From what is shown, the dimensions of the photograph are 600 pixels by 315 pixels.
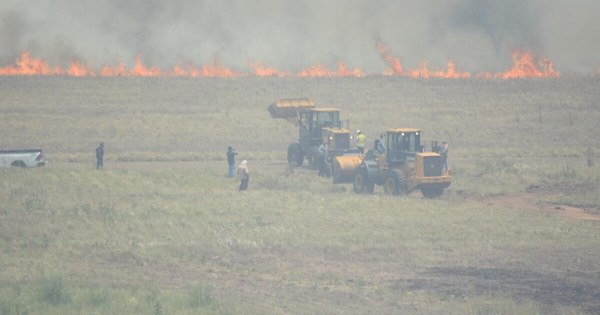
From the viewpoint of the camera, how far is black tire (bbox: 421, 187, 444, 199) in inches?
1556

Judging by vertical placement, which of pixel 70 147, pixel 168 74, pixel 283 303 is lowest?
pixel 283 303

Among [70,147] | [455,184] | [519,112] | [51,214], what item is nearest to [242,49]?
[519,112]

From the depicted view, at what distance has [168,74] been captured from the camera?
290 feet

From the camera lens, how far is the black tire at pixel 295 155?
50.6 meters

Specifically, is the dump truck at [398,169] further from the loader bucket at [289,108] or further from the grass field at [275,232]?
the loader bucket at [289,108]

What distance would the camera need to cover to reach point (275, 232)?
30141 mm

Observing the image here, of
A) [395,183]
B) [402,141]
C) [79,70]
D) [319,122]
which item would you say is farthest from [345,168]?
[79,70]

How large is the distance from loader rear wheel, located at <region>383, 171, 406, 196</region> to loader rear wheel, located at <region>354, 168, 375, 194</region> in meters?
0.87

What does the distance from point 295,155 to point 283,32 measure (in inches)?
1697

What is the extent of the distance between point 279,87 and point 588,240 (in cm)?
5561

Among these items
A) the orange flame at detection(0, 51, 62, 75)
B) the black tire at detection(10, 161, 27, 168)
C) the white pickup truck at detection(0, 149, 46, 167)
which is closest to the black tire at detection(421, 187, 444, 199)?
the white pickup truck at detection(0, 149, 46, 167)

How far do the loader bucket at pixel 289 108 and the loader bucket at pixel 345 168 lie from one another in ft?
32.7

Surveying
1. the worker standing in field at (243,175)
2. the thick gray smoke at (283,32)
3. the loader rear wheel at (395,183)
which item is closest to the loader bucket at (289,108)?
the worker standing in field at (243,175)

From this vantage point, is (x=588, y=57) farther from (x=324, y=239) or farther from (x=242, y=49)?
(x=324, y=239)
